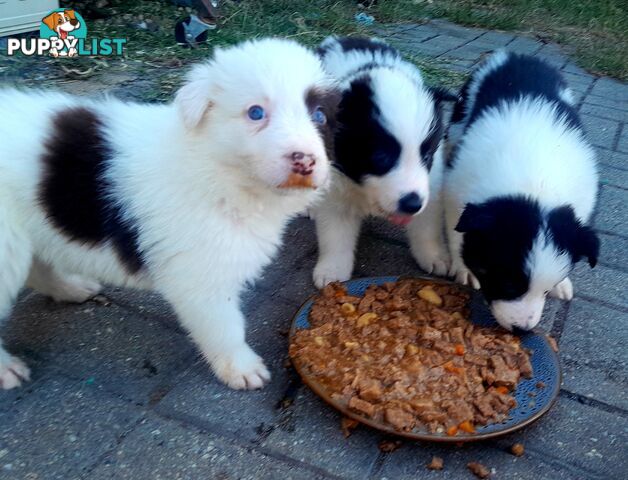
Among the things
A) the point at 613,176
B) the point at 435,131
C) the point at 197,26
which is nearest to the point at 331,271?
the point at 435,131

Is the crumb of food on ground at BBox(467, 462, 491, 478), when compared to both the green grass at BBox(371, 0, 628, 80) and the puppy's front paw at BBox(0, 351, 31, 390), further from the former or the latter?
the green grass at BBox(371, 0, 628, 80)

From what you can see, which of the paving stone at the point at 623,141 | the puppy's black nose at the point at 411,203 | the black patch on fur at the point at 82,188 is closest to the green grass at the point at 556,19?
the paving stone at the point at 623,141

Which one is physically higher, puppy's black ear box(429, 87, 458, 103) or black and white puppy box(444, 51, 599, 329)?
puppy's black ear box(429, 87, 458, 103)

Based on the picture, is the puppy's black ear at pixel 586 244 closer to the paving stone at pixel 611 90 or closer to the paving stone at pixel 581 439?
the paving stone at pixel 581 439

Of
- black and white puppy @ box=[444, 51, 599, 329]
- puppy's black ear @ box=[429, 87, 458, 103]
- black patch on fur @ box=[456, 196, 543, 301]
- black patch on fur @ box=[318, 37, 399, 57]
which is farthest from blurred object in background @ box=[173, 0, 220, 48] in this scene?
black patch on fur @ box=[456, 196, 543, 301]

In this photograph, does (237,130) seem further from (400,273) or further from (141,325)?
(400,273)

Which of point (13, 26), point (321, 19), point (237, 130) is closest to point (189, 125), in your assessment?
point (237, 130)

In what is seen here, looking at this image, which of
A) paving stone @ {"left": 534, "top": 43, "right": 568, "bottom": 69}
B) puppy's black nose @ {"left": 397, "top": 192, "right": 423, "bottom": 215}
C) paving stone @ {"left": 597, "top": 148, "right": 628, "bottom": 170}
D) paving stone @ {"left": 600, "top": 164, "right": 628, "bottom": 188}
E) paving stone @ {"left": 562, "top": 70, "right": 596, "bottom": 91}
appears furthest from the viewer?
paving stone @ {"left": 534, "top": 43, "right": 568, "bottom": 69}
